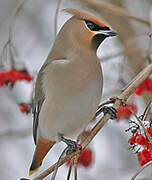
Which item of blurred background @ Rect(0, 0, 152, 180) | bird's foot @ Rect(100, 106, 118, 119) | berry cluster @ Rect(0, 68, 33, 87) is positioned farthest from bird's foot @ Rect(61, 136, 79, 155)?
blurred background @ Rect(0, 0, 152, 180)

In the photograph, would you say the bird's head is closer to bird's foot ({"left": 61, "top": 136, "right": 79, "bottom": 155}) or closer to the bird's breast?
the bird's breast

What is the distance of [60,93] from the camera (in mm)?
2607

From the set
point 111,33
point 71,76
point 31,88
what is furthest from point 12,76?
point 31,88

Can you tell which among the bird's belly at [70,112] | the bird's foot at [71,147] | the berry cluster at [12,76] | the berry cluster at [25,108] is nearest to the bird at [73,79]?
the bird's belly at [70,112]

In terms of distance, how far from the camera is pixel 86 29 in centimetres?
261

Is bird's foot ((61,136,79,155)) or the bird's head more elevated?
the bird's head

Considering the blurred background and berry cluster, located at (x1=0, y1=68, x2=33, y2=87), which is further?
the blurred background

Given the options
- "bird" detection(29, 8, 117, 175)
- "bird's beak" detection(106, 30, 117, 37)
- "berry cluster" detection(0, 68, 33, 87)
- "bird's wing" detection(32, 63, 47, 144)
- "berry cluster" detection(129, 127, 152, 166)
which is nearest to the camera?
"berry cluster" detection(129, 127, 152, 166)

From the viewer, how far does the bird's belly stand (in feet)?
8.40

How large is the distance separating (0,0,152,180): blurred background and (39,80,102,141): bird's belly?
79 centimetres

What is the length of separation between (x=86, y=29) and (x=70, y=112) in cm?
42

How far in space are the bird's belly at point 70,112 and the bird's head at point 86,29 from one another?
0.21 m

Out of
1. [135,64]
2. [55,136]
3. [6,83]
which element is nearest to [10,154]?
[135,64]

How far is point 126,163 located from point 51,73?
2.46 metres
